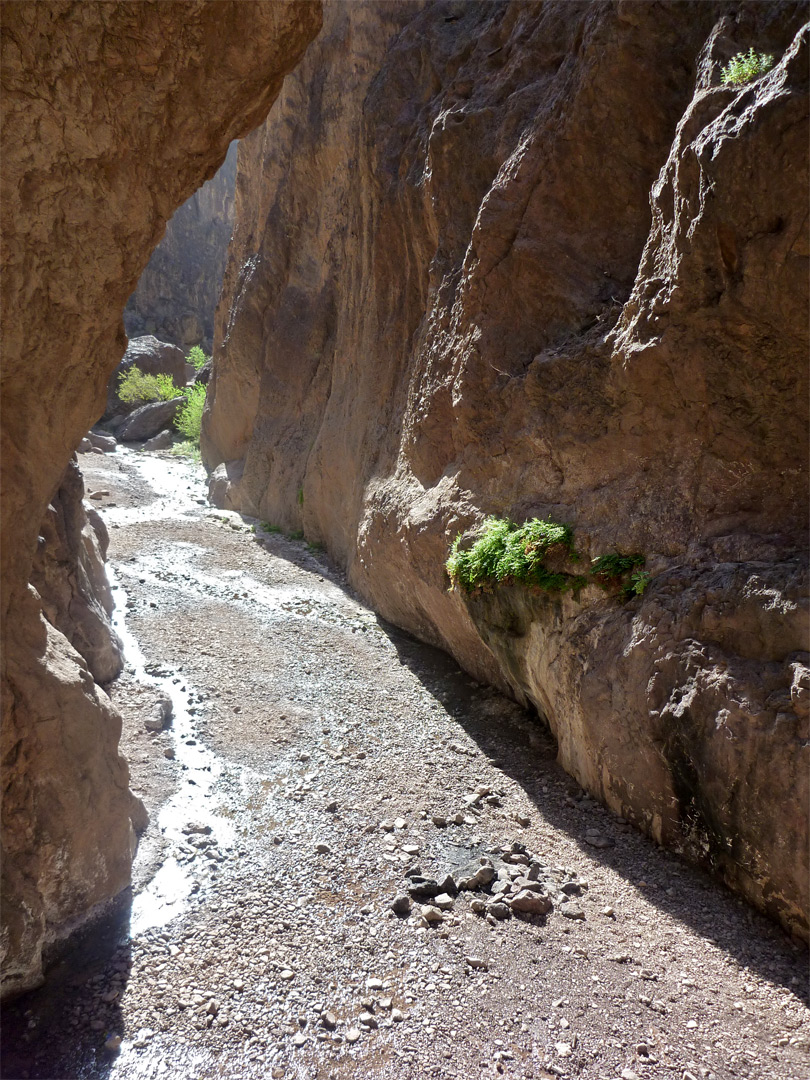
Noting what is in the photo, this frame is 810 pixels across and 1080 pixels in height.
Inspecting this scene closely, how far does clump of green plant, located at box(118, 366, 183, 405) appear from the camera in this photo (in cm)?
4117

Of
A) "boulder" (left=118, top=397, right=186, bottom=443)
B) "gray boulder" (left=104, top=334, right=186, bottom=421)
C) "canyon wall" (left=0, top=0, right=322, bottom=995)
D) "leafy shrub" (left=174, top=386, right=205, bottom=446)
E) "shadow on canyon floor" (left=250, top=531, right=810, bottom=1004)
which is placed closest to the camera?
"canyon wall" (left=0, top=0, right=322, bottom=995)

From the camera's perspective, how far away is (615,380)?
8.05m

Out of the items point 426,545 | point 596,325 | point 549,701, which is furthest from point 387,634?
point 596,325

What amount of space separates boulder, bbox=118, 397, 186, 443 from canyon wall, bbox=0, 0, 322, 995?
35.1m

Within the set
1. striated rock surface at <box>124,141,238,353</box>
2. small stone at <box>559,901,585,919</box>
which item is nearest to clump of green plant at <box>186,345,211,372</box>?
striated rock surface at <box>124,141,238,353</box>

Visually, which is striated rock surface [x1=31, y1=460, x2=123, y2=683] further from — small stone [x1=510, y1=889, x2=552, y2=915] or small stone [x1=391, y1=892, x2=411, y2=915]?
small stone [x1=510, y1=889, x2=552, y2=915]

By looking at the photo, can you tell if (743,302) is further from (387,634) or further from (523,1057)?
(387,634)

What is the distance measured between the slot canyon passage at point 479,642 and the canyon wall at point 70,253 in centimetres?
3

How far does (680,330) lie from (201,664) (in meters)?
8.41

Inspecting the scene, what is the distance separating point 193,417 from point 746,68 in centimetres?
3187

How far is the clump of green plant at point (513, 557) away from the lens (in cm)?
830

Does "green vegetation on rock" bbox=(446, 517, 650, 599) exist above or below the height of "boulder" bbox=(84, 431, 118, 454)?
above

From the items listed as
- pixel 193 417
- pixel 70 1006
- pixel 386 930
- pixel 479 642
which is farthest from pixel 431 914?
pixel 193 417

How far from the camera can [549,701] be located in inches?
346
